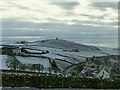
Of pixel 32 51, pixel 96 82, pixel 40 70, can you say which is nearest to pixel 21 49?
pixel 32 51

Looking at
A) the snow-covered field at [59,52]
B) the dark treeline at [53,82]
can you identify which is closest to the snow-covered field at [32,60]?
the snow-covered field at [59,52]

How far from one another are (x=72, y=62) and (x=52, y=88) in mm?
356

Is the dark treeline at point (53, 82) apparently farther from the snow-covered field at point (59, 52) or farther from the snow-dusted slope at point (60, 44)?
the snow-dusted slope at point (60, 44)

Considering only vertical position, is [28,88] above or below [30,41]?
below

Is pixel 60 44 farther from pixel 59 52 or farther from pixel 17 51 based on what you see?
pixel 17 51

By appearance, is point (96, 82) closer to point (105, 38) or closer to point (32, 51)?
point (105, 38)

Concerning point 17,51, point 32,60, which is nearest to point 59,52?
point 32,60

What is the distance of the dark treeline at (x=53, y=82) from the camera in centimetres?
204

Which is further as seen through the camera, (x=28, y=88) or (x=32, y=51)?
(x=32, y=51)

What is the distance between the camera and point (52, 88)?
2.04 m

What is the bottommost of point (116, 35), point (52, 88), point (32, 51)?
point (52, 88)

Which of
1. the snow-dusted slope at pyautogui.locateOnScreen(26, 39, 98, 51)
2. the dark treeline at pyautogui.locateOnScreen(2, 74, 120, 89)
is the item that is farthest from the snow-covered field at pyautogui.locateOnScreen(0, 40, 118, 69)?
the dark treeline at pyautogui.locateOnScreen(2, 74, 120, 89)

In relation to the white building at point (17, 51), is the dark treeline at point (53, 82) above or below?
below

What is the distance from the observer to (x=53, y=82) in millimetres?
2090
